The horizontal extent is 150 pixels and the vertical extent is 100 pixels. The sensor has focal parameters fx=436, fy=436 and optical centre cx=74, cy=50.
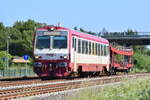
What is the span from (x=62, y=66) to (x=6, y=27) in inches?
3062

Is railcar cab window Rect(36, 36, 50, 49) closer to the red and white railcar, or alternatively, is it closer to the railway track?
the red and white railcar

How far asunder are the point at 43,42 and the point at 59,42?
1072mm

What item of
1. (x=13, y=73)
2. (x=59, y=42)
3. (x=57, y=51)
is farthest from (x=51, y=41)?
(x=13, y=73)

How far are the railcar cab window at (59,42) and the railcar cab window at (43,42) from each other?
1.51 feet

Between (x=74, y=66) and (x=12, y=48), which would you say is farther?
(x=12, y=48)

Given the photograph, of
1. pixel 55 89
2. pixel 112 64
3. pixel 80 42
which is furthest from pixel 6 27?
pixel 55 89

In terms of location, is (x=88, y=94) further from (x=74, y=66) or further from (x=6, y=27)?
(x=6, y=27)

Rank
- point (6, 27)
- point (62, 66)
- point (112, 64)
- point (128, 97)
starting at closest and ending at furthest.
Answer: point (128, 97) → point (62, 66) → point (112, 64) → point (6, 27)

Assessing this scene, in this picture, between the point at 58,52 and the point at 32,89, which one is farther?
the point at 58,52

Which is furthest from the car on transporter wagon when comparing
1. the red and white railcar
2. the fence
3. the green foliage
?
the green foliage

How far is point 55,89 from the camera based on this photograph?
842 inches

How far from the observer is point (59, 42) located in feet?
94.2

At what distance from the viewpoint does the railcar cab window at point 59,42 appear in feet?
93.3

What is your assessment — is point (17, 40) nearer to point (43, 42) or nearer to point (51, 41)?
point (43, 42)
